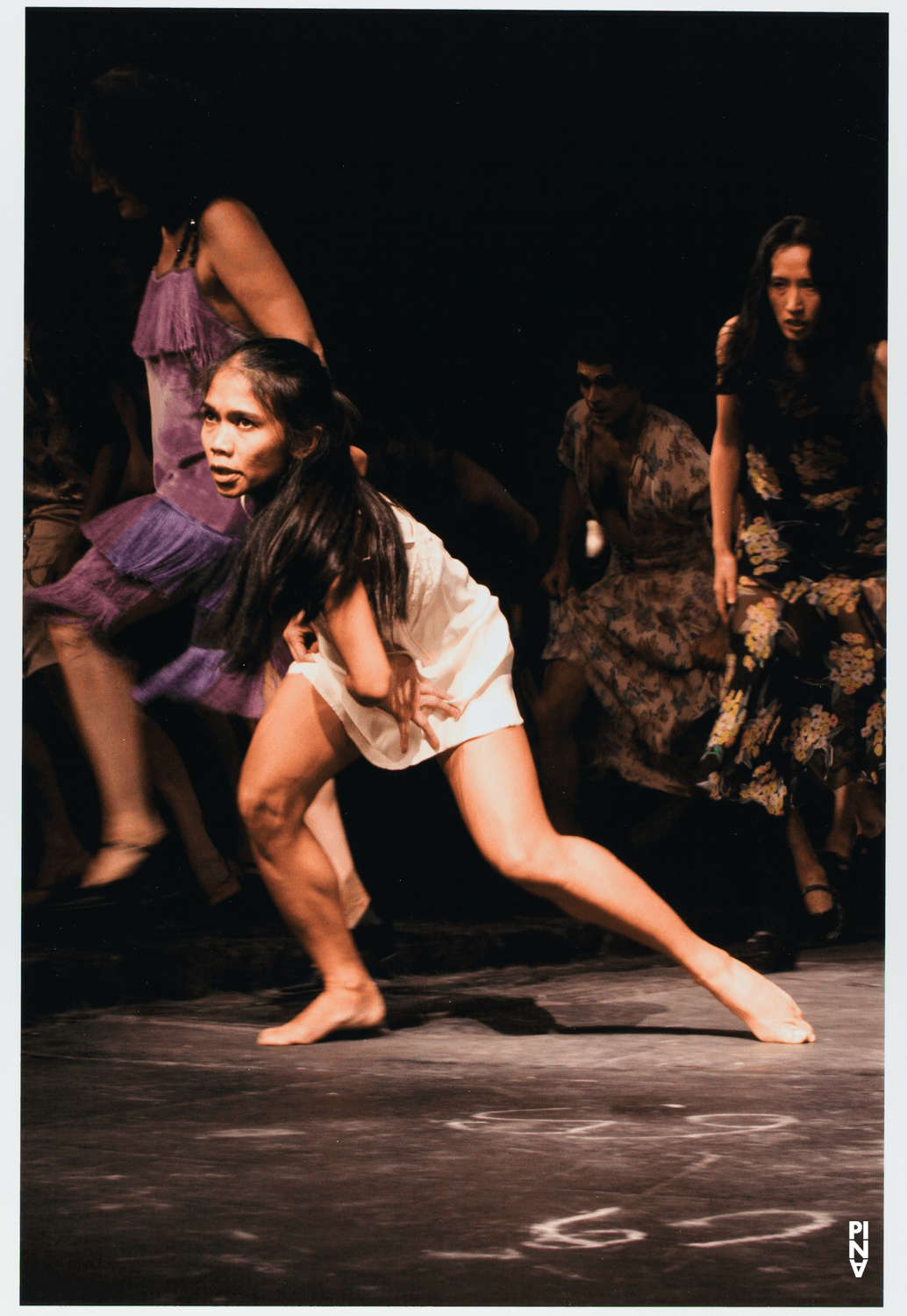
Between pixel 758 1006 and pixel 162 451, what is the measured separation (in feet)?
6.60

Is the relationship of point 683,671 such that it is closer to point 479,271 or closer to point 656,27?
point 479,271

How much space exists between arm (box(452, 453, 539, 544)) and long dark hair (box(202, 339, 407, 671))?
0.20 m

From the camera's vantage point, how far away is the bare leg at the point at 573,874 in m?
3.34

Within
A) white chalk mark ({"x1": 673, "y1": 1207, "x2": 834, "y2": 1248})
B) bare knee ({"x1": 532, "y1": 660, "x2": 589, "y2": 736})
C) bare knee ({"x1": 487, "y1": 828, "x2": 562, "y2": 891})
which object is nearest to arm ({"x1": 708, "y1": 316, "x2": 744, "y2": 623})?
bare knee ({"x1": 532, "y1": 660, "x2": 589, "y2": 736})

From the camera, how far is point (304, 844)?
3.35m

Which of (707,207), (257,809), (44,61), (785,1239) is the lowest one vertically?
(785,1239)

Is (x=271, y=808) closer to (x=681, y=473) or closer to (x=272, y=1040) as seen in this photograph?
(x=272, y=1040)

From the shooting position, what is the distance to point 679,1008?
11.2ft

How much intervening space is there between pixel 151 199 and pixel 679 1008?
94.5 inches

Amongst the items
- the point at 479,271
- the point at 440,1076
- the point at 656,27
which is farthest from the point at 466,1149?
the point at 656,27

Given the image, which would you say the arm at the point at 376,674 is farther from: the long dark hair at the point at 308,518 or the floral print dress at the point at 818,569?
the floral print dress at the point at 818,569

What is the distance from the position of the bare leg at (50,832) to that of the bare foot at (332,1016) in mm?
641

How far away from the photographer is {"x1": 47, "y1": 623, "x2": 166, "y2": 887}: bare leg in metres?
3.45

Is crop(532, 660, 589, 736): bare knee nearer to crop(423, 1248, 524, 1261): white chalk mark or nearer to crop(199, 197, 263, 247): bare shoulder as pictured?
crop(423, 1248, 524, 1261): white chalk mark
